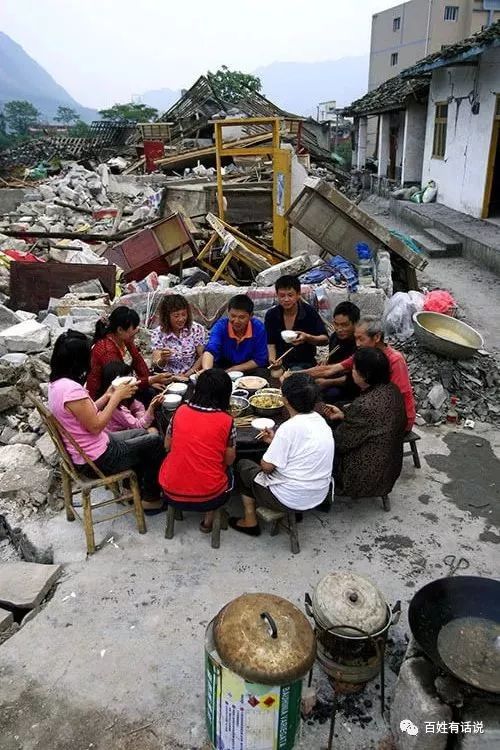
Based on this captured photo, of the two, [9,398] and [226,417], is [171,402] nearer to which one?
[226,417]

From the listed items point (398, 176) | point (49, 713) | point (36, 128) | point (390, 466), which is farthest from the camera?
point (36, 128)

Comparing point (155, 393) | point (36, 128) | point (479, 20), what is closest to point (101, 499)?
point (155, 393)

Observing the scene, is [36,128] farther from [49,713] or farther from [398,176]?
[49,713]

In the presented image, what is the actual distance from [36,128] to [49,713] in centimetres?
4960

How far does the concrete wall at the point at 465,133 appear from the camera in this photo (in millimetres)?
11992

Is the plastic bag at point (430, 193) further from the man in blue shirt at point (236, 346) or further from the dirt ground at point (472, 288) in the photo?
the man in blue shirt at point (236, 346)

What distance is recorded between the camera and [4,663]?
3.08 metres

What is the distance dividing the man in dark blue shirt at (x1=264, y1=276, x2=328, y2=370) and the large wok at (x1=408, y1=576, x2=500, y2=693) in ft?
9.39

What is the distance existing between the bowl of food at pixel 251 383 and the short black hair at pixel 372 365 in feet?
3.03

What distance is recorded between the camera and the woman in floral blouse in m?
4.95

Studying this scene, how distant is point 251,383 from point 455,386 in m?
2.73

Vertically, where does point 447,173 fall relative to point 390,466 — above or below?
above

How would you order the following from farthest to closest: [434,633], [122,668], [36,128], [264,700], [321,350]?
1. [36,128]
2. [321,350]
3. [122,668]
4. [434,633]
5. [264,700]

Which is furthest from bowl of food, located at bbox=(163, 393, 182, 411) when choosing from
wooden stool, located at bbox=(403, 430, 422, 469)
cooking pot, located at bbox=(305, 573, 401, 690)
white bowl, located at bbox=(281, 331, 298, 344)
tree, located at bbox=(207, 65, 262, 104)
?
tree, located at bbox=(207, 65, 262, 104)
